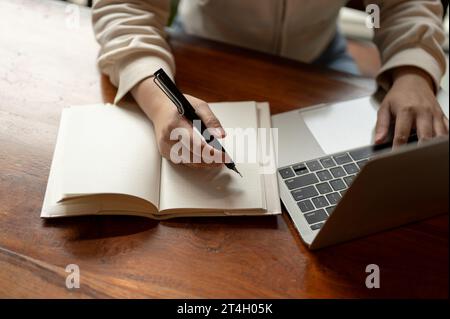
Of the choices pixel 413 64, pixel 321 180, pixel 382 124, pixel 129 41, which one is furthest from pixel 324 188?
pixel 129 41

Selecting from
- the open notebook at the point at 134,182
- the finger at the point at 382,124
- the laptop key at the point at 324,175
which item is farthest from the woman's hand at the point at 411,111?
the open notebook at the point at 134,182

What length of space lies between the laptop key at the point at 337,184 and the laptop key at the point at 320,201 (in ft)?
0.09

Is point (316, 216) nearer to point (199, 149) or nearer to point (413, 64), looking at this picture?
point (199, 149)

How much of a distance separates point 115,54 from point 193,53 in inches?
7.1

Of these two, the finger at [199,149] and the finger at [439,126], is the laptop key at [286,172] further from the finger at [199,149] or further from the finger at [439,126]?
the finger at [439,126]

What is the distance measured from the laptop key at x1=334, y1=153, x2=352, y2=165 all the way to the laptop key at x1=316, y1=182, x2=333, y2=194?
5cm

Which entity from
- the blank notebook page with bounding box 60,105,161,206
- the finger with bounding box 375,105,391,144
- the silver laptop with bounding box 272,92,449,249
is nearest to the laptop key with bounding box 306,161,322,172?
the silver laptop with bounding box 272,92,449,249

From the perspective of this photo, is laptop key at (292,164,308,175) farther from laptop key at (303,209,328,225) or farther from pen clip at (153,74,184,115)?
pen clip at (153,74,184,115)

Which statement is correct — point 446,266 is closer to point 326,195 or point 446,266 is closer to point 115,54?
point 326,195

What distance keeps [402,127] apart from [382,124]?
0.03m

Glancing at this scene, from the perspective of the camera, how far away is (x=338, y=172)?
694 mm

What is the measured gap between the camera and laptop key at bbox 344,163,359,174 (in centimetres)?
69

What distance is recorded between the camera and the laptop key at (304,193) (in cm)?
66

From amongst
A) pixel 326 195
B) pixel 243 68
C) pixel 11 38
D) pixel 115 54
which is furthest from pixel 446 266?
pixel 11 38
